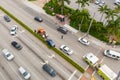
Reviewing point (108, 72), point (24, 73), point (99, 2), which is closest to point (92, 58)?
point (108, 72)

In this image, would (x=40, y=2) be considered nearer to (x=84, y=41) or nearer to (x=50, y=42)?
(x=50, y=42)

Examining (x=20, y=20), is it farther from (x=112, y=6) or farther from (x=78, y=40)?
(x=112, y=6)

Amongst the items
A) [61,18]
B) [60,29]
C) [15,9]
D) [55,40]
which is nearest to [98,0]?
[61,18]

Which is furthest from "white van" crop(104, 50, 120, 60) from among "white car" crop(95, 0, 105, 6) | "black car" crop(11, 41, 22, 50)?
"white car" crop(95, 0, 105, 6)

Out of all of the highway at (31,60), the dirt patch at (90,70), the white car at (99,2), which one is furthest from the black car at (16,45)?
the white car at (99,2)

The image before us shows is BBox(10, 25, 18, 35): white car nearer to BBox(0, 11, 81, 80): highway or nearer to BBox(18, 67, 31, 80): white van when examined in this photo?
BBox(0, 11, 81, 80): highway

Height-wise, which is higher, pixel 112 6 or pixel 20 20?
pixel 112 6
